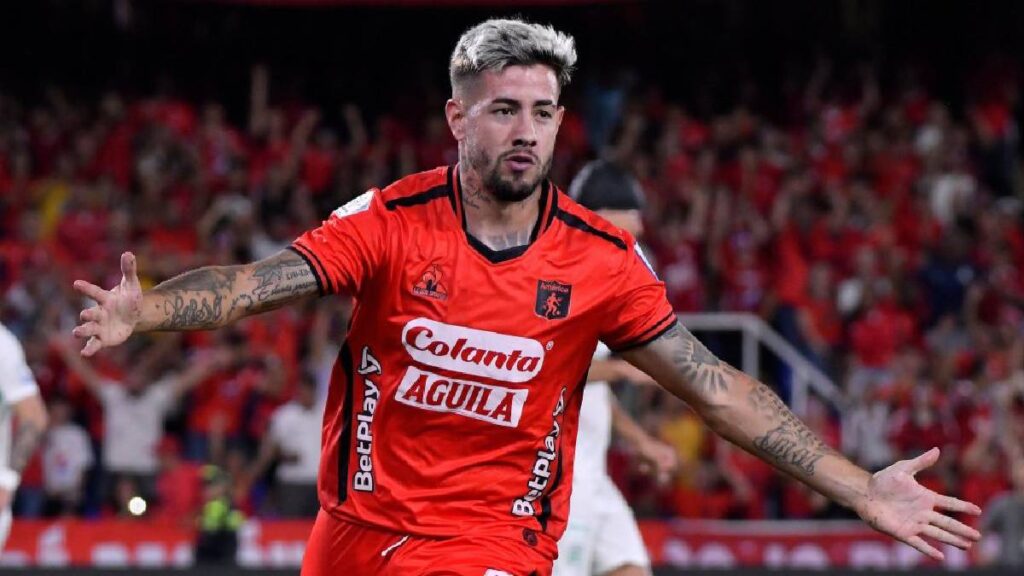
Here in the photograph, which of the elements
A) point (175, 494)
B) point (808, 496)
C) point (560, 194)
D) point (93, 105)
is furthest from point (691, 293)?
point (560, 194)

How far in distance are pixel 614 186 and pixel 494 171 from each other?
269cm

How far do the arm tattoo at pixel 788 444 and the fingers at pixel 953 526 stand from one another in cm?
34

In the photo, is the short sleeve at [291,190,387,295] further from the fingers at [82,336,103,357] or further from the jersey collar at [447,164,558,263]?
the fingers at [82,336,103,357]

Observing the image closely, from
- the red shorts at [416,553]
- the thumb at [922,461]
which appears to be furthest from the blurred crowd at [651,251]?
the thumb at [922,461]

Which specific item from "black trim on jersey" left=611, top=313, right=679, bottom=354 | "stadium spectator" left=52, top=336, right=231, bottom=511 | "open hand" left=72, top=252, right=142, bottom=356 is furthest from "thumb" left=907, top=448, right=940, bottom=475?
"stadium spectator" left=52, top=336, right=231, bottom=511

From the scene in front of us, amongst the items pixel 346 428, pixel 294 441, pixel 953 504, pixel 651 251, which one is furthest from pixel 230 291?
pixel 651 251

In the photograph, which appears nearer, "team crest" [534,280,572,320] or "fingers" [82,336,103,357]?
"fingers" [82,336,103,357]

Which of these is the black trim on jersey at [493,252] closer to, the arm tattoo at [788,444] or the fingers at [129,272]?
the arm tattoo at [788,444]

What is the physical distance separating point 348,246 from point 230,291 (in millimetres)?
363

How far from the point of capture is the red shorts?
4.52 m

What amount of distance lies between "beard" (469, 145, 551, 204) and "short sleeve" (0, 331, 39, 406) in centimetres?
380

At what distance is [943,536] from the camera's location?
457 cm

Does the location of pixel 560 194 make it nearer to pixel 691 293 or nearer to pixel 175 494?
pixel 175 494

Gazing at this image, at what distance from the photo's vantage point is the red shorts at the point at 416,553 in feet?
14.8
